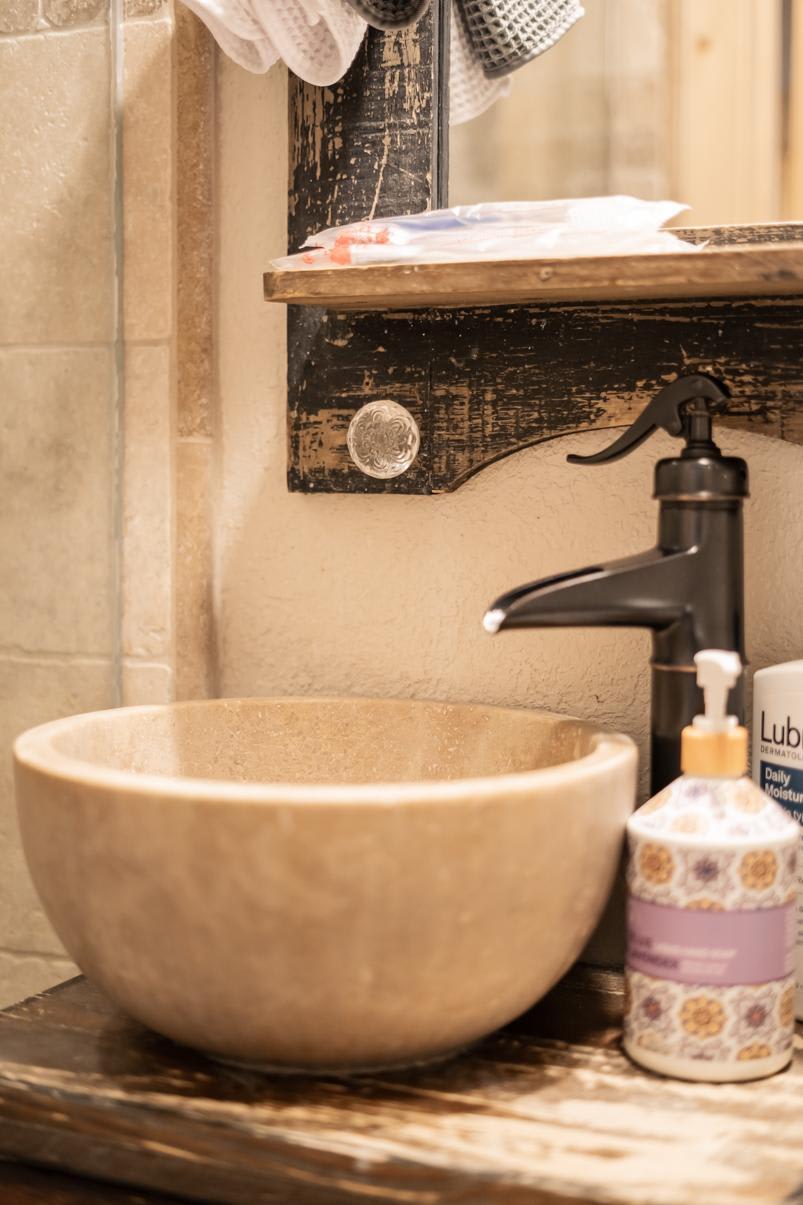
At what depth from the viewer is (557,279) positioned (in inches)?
32.2

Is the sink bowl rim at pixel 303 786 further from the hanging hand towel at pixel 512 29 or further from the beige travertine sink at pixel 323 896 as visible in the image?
the hanging hand towel at pixel 512 29

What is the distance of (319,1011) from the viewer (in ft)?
2.07

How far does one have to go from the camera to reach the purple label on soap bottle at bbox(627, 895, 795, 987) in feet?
2.23

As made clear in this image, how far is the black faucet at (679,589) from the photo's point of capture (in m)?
0.79

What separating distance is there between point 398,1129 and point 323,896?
121 mm

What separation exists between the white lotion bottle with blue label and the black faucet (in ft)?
0.06

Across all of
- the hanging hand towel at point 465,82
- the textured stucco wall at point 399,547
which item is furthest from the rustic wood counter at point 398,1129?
the hanging hand towel at point 465,82

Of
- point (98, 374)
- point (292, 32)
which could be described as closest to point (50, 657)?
point (98, 374)

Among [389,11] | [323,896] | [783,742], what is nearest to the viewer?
[323,896]

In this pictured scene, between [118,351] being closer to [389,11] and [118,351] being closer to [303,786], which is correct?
[389,11]

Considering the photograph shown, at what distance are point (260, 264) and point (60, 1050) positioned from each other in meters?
0.60

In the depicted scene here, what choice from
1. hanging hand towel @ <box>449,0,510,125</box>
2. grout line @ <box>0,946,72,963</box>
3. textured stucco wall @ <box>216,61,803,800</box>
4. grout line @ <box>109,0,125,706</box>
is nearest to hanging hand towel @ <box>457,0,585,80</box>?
hanging hand towel @ <box>449,0,510,125</box>

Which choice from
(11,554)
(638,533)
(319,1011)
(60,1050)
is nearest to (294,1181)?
(319,1011)

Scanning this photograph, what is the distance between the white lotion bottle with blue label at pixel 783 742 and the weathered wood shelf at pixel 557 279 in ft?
0.78
